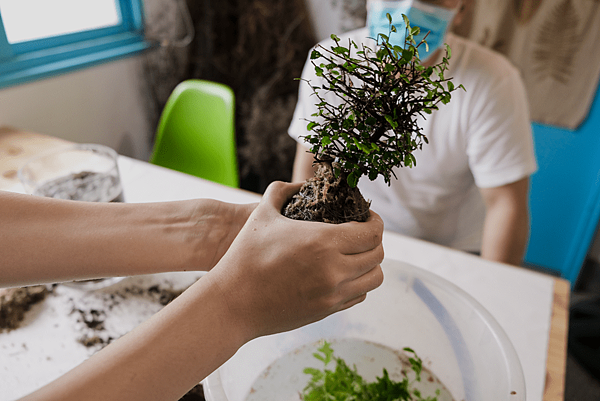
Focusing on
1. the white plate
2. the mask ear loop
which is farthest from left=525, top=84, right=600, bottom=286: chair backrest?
the mask ear loop

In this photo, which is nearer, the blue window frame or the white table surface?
the white table surface

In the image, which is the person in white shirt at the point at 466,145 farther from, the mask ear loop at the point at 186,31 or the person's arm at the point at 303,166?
the mask ear loop at the point at 186,31

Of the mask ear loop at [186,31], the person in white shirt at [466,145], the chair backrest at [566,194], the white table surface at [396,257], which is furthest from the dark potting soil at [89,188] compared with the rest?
the chair backrest at [566,194]

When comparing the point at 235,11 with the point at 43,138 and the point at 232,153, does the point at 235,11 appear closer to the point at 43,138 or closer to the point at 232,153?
the point at 232,153

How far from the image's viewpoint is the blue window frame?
63.3 inches

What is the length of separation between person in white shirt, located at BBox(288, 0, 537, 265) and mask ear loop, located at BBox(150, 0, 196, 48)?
1309 mm

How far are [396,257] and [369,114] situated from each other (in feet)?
1.69

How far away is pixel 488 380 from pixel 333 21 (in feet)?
7.29

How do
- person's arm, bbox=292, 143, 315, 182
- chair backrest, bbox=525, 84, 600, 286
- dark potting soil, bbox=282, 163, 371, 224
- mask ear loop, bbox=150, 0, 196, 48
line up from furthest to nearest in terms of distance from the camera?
mask ear loop, bbox=150, 0, 196, 48, chair backrest, bbox=525, 84, 600, 286, person's arm, bbox=292, 143, 315, 182, dark potting soil, bbox=282, 163, 371, 224

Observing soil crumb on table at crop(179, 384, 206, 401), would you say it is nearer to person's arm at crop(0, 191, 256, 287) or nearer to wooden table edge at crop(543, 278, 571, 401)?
person's arm at crop(0, 191, 256, 287)

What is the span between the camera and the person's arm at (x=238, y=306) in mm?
422

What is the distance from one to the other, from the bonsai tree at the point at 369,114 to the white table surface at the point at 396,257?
432 mm

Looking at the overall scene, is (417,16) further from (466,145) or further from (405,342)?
(405,342)

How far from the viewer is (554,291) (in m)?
0.83
